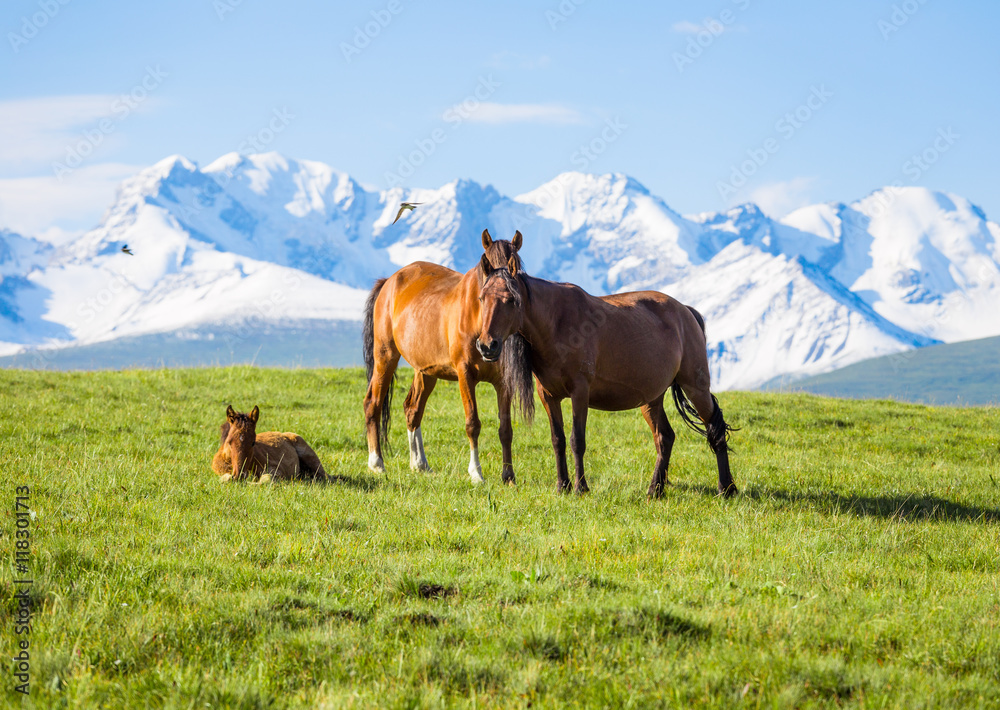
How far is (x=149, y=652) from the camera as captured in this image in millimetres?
4387

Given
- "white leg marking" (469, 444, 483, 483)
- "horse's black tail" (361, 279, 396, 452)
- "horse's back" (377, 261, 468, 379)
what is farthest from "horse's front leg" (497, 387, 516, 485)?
"horse's black tail" (361, 279, 396, 452)

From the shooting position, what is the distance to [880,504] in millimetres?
9281

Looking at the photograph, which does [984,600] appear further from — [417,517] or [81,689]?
[81,689]

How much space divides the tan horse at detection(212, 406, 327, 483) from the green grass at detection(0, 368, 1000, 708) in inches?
12.5

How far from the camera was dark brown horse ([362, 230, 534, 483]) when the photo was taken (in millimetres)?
9117

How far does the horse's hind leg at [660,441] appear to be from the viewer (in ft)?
31.2

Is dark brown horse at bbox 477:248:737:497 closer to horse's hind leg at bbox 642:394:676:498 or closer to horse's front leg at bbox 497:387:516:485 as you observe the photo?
horse's hind leg at bbox 642:394:676:498

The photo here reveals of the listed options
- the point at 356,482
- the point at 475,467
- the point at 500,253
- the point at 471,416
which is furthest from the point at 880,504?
the point at 356,482

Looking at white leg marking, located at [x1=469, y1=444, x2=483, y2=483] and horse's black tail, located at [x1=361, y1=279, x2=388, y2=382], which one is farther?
horse's black tail, located at [x1=361, y1=279, x2=388, y2=382]

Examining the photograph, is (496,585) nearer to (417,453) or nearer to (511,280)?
(511,280)

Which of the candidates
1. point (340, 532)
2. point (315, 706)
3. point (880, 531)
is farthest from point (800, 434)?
point (315, 706)

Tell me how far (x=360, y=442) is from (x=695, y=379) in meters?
5.35

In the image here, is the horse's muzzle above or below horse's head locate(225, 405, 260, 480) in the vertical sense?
above

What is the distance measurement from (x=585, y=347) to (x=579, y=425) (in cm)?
91
